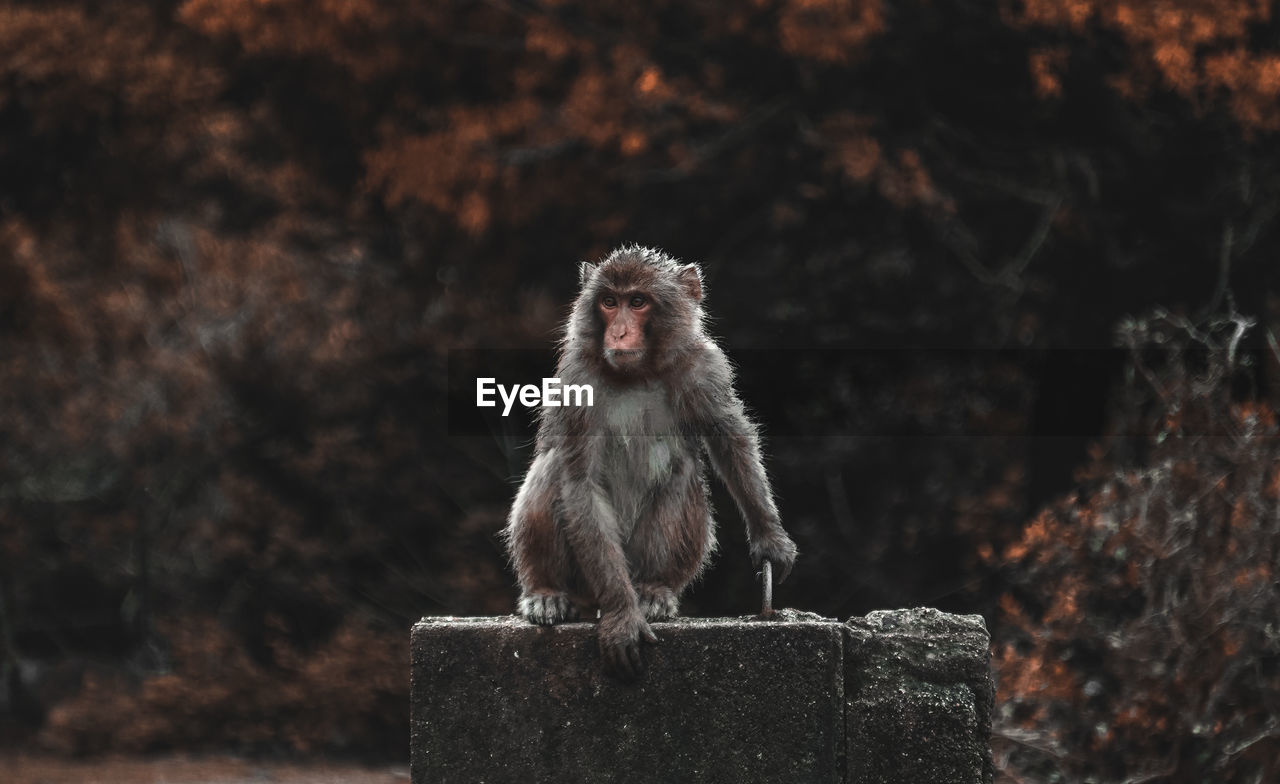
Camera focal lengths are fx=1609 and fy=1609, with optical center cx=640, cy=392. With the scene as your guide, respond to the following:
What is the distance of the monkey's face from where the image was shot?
16.4 ft

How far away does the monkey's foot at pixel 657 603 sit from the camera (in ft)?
16.9

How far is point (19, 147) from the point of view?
43.2 ft

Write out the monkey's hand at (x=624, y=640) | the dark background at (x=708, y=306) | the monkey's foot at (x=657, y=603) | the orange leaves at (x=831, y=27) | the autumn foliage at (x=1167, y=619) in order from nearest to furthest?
1. the monkey's hand at (x=624, y=640)
2. the monkey's foot at (x=657, y=603)
3. the autumn foliage at (x=1167, y=619)
4. the dark background at (x=708, y=306)
5. the orange leaves at (x=831, y=27)

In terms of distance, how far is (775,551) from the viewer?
516 centimetres

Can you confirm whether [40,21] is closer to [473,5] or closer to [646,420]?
[473,5]

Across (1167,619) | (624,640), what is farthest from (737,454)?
(1167,619)

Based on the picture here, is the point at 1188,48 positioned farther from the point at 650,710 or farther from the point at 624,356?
the point at 650,710

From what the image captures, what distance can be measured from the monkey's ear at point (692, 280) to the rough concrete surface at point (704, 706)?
42.6 inches

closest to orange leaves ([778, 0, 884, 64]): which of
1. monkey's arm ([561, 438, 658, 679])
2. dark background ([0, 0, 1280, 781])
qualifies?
dark background ([0, 0, 1280, 781])

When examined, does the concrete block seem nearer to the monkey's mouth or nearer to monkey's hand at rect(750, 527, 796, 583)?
monkey's hand at rect(750, 527, 796, 583)

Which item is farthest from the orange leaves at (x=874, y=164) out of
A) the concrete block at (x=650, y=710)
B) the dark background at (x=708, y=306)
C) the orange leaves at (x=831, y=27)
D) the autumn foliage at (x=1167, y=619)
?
the concrete block at (x=650, y=710)

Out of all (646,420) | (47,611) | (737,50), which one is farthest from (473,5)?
(646,420)

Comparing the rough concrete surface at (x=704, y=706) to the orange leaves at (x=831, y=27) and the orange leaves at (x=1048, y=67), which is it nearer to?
the orange leaves at (x=1048, y=67)

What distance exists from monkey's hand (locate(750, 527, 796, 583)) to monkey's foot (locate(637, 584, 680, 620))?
0.30 metres
